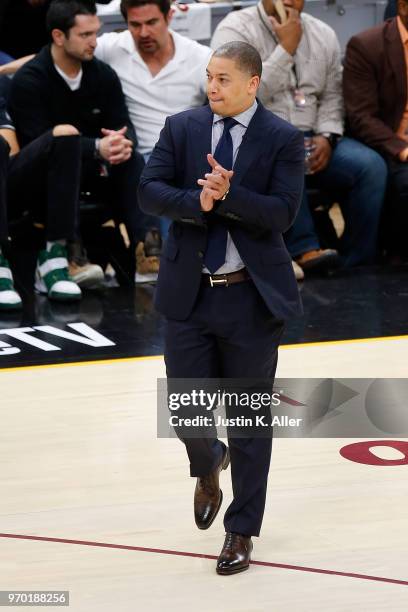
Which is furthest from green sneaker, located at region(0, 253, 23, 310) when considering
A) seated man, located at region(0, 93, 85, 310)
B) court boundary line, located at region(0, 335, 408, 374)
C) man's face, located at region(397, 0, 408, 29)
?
man's face, located at region(397, 0, 408, 29)

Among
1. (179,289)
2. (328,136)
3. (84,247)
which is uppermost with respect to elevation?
(179,289)

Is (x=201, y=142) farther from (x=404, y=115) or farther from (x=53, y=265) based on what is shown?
(x=404, y=115)

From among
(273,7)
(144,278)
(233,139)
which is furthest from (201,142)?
(273,7)

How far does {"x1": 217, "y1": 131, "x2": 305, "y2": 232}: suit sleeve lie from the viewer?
358cm

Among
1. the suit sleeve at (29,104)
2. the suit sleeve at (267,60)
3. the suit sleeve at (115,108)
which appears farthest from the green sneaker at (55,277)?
the suit sleeve at (267,60)

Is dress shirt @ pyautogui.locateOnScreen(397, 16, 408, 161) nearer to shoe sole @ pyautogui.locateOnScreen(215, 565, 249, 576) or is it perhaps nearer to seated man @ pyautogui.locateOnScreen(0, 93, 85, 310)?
seated man @ pyautogui.locateOnScreen(0, 93, 85, 310)

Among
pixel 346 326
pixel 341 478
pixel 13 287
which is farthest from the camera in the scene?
pixel 13 287

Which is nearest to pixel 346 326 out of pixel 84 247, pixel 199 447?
pixel 84 247

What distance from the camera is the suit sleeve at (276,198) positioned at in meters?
3.58

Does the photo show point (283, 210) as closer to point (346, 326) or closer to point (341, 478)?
point (341, 478)

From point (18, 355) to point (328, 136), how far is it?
266cm

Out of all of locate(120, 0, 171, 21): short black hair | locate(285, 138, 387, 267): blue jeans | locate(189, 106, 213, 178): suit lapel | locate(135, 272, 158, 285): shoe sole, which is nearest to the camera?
locate(189, 106, 213, 178): suit lapel

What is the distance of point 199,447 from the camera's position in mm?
3857

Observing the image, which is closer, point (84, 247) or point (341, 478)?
point (341, 478)
